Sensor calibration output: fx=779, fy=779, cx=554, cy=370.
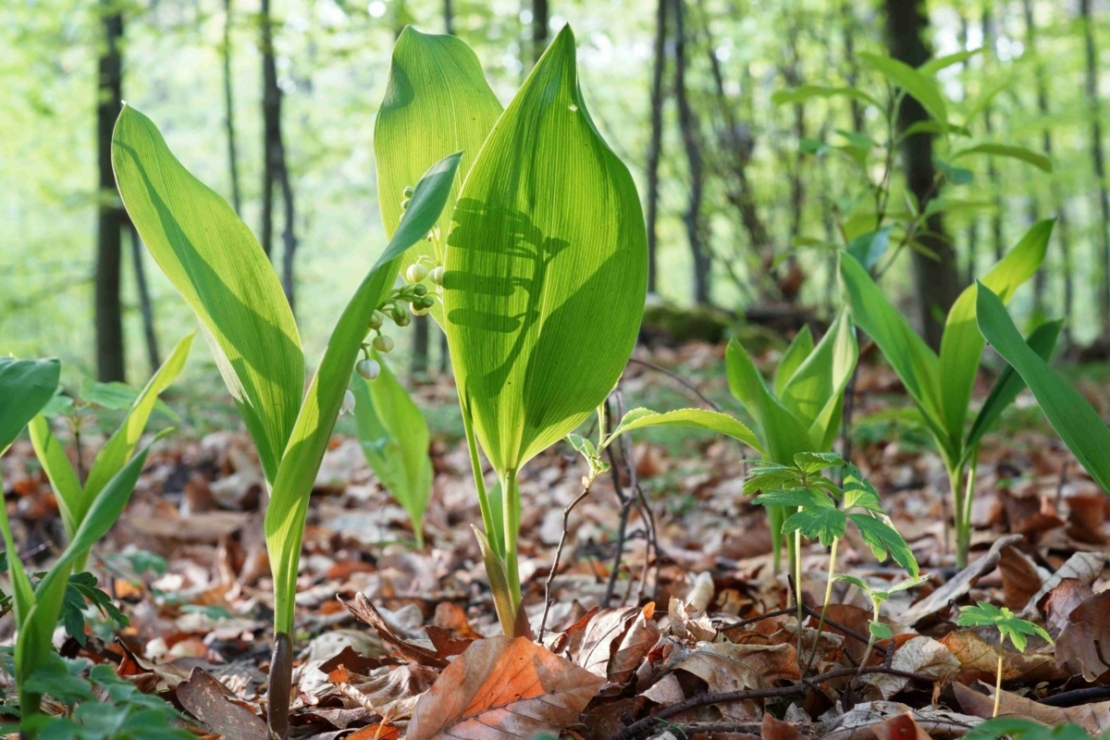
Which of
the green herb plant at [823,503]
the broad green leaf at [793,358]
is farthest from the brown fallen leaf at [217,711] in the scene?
the broad green leaf at [793,358]

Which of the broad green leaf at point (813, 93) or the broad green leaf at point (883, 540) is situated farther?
the broad green leaf at point (813, 93)

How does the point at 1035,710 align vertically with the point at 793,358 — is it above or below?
below

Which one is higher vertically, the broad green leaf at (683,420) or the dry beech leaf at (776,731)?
the broad green leaf at (683,420)

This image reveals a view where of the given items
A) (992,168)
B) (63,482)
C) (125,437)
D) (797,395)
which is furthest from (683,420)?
(992,168)

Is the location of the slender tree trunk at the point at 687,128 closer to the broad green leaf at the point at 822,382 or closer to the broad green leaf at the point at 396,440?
the broad green leaf at the point at 396,440

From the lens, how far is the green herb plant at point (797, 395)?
1.28 meters

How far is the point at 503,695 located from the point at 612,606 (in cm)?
66

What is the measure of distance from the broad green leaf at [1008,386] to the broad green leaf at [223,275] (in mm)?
1212

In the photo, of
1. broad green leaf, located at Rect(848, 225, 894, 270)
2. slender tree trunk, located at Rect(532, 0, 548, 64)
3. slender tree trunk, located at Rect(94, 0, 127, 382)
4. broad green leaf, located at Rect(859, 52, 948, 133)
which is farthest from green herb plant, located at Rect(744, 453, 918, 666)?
slender tree trunk, located at Rect(94, 0, 127, 382)

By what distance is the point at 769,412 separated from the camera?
128cm

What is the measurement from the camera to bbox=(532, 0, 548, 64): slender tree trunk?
574 cm

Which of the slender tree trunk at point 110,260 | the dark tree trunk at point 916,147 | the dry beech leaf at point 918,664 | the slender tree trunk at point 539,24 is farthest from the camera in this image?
the slender tree trunk at point 539,24

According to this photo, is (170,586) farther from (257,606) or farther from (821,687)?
(821,687)

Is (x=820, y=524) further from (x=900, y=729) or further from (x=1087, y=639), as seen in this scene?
(x=1087, y=639)
